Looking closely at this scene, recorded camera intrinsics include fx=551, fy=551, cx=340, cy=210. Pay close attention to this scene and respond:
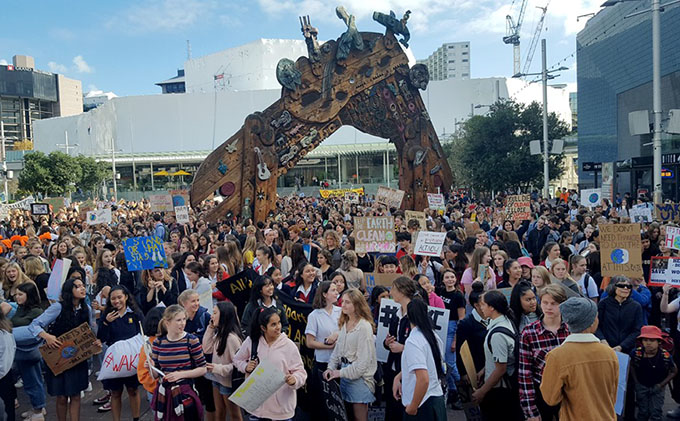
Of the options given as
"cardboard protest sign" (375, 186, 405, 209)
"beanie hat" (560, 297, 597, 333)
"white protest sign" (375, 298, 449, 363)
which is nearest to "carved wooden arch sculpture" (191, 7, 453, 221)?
"cardboard protest sign" (375, 186, 405, 209)

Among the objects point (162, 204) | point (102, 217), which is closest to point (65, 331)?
point (102, 217)

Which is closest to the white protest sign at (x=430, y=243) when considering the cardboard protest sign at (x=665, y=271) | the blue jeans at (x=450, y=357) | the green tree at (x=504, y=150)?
the blue jeans at (x=450, y=357)

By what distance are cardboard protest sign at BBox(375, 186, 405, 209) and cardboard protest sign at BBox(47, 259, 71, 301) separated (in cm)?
1082

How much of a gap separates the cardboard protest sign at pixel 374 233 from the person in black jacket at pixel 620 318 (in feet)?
13.9

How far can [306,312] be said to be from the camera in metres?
6.28

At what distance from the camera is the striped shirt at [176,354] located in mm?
4797

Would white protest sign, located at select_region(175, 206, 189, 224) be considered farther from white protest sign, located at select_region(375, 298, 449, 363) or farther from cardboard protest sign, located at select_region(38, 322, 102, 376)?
white protest sign, located at select_region(375, 298, 449, 363)

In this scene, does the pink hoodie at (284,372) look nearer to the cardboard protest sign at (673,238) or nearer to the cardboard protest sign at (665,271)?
the cardboard protest sign at (665,271)

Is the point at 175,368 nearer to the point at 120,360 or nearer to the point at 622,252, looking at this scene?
the point at 120,360

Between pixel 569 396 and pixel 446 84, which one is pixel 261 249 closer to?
pixel 569 396

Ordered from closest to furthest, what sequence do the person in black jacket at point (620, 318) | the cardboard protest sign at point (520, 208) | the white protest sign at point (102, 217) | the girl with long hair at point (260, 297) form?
the person in black jacket at point (620, 318), the girl with long hair at point (260, 297), the cardboard protest sign at point (520, 208), the white protest sign at point (102, 217)

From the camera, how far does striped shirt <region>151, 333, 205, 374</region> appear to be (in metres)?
4.80

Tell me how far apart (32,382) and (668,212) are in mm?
13698

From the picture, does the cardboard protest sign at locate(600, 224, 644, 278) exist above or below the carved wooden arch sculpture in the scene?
below
